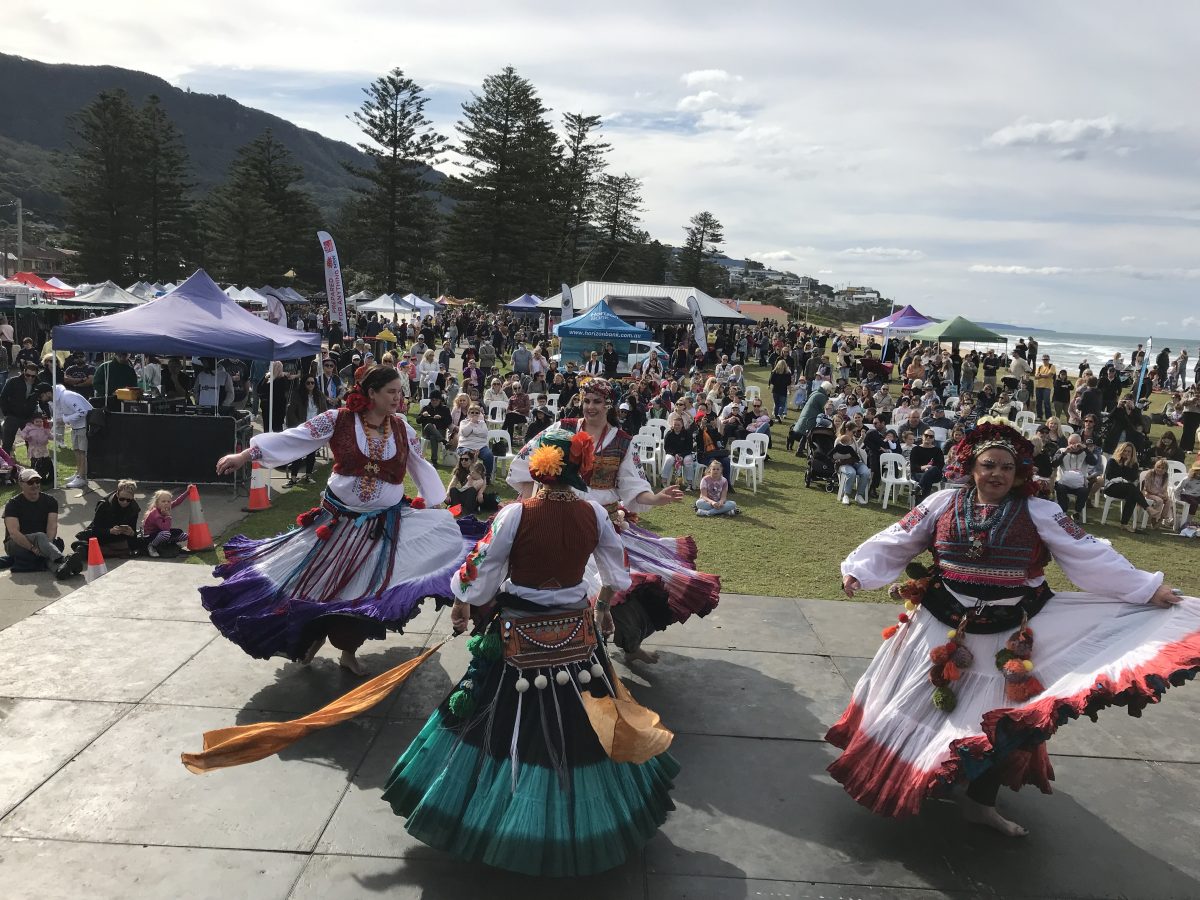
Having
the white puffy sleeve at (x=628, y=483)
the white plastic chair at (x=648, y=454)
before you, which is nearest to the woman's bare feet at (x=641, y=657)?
the white puffy sleeve at (x=628, y=483)

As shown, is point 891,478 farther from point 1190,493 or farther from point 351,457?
point 351,457

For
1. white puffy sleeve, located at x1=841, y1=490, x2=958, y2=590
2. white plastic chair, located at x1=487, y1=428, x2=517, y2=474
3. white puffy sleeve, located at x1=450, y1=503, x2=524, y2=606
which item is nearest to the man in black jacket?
white plastic chair, located at x1=487, y1=428, x2=517, y2=474

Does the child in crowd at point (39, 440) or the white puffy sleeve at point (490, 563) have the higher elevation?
the white puffy sleeve at point (490, 563)

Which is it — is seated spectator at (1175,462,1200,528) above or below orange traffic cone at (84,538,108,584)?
above

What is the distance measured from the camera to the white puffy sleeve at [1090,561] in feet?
12.8

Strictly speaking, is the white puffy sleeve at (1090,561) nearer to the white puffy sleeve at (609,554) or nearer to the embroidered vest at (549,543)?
the white puffy sleeve at (609,554)

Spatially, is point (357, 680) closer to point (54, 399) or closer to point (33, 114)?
point (54, 399)

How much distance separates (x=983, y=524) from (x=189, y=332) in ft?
35.4

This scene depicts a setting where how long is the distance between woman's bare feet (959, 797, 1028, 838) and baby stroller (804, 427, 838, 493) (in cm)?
981

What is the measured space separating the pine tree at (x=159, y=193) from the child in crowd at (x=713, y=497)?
195 feet

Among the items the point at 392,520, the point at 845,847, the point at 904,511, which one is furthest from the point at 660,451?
the point at 845,847

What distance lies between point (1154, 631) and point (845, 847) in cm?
169

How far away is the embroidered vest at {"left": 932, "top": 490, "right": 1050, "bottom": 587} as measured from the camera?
4.01 m

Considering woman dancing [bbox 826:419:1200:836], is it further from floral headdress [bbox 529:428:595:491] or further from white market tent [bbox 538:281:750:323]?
white market tent [bbox 538:281:750:323]
